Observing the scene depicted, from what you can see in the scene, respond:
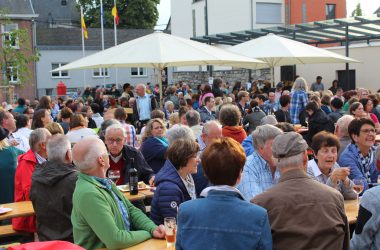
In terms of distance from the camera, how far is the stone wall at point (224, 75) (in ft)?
109

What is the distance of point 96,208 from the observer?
3893 mm

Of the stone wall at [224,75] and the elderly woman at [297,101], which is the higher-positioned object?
the stone wall at [224,75]

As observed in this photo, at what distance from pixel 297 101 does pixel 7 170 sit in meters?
6.94

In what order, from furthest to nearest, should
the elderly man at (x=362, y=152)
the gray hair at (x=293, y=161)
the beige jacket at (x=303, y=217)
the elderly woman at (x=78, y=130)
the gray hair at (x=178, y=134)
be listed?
the elderly woman at (x=78, y=130) → the elderly man at (x=362, y=152) → the gray hair at (x=178, y=134) → the gray hair at (x=293, y=161) → the beige jacket at (x=303, y=217)

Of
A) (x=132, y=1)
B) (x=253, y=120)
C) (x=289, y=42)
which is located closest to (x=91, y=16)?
(x=132, y=1)

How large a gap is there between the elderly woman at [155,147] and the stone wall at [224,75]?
81.1 ft

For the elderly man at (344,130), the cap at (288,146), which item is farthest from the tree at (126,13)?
the cap at (288,146)

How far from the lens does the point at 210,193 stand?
3010mm

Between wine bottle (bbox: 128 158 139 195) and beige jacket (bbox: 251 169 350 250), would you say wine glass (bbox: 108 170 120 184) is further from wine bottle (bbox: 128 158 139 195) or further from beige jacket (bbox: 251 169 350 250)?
beige jacket (bbox: 251 169 350 250)

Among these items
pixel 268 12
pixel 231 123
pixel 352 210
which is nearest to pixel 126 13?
pixel 268 12

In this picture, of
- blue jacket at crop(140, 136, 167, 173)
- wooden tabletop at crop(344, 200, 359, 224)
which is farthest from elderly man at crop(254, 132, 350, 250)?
blue jacket at crop(140, 136, 167, 173)

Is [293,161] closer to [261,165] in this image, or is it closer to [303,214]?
[303,214]

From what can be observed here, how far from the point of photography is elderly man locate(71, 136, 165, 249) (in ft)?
12.8

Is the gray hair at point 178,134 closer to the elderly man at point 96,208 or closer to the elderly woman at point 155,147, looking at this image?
the elderly woman at point 155,147
